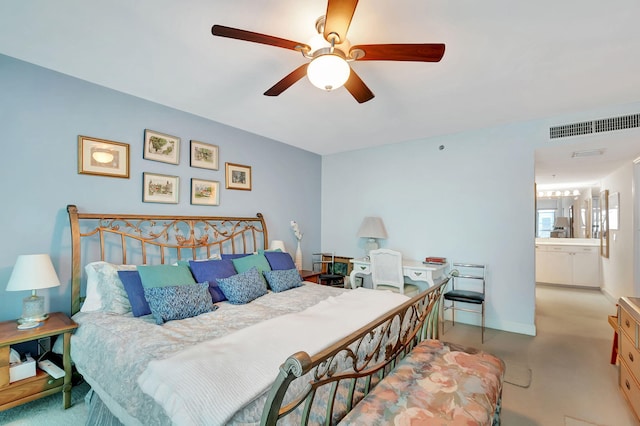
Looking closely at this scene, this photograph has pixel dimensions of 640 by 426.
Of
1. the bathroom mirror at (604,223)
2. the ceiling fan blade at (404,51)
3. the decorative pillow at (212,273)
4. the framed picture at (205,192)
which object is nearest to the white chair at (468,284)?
the decorative pillow at (212,273)

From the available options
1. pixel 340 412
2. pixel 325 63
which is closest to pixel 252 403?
pixel 340 412

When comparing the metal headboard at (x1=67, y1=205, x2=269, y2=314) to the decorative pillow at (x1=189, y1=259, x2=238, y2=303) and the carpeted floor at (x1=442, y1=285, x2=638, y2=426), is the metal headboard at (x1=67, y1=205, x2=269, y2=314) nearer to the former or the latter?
the decorative pillow at (x1=189, y1=259, x2=238, y2=303)

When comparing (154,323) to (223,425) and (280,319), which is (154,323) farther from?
(223,425)

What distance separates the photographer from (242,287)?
2.63 m

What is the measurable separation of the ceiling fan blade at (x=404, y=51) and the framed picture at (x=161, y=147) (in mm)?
2282

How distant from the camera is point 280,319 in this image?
1953 millimetres

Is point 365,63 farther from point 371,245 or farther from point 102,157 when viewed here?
point 371,245

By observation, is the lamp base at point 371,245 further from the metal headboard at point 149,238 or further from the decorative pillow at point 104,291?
the decorative pillow at point 104,291

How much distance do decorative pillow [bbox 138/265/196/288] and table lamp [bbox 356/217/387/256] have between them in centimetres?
258

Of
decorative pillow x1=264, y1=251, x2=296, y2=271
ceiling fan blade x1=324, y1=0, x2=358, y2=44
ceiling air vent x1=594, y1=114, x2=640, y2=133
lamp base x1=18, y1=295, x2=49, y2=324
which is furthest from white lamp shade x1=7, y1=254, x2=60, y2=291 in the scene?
ceiling air vent x1=594, y1=114, x2=640, y2=133

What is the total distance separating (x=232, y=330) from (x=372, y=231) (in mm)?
2825

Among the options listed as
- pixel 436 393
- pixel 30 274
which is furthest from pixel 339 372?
pixel 30 274

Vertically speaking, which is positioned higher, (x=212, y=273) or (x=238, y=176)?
(x=238, y=176)

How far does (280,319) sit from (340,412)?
734 millimetres
